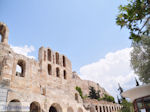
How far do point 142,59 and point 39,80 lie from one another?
1445 centimetres

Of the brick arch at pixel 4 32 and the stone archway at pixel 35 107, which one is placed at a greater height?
the brick arch at pixel 4 32

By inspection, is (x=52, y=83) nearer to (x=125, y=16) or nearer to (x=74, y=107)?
(x=74, y=107)

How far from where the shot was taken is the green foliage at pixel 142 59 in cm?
1469

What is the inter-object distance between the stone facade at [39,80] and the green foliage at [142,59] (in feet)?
31.3

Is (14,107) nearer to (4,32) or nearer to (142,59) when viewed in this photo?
(4,32)

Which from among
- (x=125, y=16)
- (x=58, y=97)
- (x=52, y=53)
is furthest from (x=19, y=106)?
(x=52, y=53)

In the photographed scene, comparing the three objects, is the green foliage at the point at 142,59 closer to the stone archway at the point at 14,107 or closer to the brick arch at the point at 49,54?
the stone archway at the point at 14,107

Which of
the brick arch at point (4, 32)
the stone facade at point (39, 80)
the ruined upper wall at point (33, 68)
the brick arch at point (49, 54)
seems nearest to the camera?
the stone facade at point (39, 80)

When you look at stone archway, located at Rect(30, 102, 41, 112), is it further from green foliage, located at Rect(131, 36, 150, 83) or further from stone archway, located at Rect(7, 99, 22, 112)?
green foliage, located at Rect(131, 36, 150, 83)

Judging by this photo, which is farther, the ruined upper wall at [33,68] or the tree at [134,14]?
the ruined upper wall at [33,68]

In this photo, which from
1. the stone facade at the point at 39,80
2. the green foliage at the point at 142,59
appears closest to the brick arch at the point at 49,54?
the stone facade at the point at 39,80

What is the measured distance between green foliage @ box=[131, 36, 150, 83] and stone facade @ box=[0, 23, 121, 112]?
9540mm

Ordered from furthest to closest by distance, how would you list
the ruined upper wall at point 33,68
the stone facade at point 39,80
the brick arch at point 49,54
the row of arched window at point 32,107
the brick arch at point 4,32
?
the brick arch at point 49,54 → the brick arch at point 4,32 → the ruined upper wall at point 33,68 → the stone facade at point 39,80 → the row of arched window at point 32,107

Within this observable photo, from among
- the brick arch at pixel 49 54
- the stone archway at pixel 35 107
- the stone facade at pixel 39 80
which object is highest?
the brick arch at pixel 49 54
